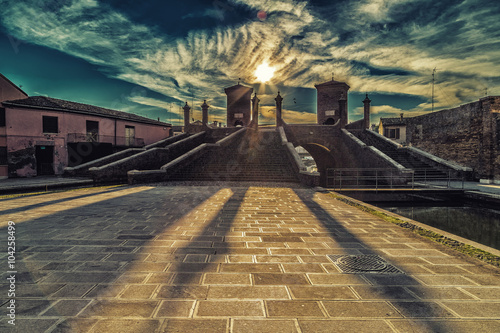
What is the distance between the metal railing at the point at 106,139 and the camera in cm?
2147

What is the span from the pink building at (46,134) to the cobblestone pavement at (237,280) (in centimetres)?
1907

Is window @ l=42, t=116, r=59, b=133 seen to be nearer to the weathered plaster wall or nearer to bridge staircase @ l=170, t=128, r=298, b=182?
the weathered plaster wall

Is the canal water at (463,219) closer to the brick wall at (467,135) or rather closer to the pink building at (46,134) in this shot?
the brick wall at (467,135)

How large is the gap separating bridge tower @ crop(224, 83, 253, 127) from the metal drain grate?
3252 centimetres

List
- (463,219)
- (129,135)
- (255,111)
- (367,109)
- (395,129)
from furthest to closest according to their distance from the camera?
(395,129), (255,111), (129,135), (367,109), (463,219)

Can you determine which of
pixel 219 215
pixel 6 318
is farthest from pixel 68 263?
pixel 219 215

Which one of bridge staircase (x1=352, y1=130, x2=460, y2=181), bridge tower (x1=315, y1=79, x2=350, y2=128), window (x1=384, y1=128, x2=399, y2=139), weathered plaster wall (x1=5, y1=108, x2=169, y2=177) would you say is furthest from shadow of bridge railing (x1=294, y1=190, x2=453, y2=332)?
window (x1=384, y1=128, x2=399, y2=139)

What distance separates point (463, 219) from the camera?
8031mm

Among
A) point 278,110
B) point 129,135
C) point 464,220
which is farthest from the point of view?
point 278,110

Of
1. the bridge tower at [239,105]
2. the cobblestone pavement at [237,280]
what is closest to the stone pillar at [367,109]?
the bridge tower at [239,105]

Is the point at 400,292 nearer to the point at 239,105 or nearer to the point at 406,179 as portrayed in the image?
the point at 406,179

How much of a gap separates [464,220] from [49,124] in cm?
2856

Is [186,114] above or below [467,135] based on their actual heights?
above

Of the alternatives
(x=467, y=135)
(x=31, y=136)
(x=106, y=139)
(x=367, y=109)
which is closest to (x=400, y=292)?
(x=467, y=135)
